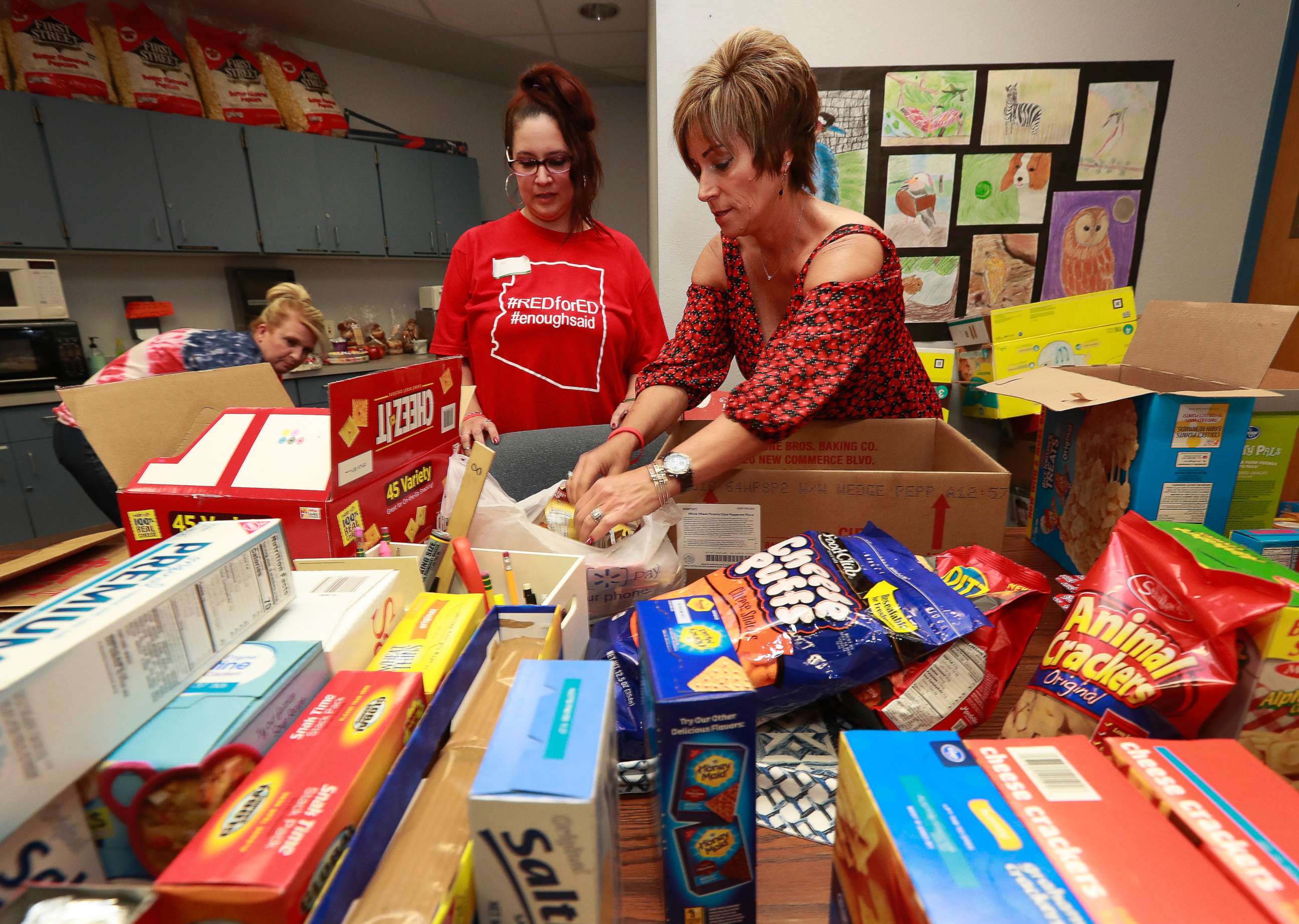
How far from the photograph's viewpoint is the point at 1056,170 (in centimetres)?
259

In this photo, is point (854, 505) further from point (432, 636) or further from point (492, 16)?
point (492, 16)

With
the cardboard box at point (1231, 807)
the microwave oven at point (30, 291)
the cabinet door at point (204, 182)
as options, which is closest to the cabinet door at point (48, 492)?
the microwave oven at point (30, 291)

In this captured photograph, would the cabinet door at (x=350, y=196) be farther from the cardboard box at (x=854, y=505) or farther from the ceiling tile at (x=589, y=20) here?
the cardboard box at (x=854, y=505)

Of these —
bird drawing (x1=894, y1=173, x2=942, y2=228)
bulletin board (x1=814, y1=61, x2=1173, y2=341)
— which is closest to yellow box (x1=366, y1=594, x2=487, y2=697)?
bulletin board (x1=814, y1=61, x2=1173, y2=341)

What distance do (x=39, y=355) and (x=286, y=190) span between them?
1614 mm

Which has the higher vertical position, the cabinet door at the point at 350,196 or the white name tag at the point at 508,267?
the cabinet door at the point at 350,196

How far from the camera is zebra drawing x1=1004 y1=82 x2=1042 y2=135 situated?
2498 mm

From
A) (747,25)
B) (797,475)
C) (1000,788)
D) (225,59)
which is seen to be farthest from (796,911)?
(225,59)

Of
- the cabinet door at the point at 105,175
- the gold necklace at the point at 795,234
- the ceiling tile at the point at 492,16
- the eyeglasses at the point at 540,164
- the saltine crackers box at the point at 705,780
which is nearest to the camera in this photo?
the saltine crackers box at the point at 705,780

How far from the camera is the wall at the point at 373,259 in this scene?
3.72 metres

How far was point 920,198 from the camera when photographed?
8.59 ft

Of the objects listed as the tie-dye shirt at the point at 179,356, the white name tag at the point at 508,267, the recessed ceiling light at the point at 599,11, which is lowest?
the tie-dye shirt at the point at 179,356

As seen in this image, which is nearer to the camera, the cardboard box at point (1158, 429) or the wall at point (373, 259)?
the cardboard box at point (1158, 429)

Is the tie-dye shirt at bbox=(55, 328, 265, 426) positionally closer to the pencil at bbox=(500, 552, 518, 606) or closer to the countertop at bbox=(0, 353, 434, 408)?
the countertop at bbox=(0, 353, 434, 408)
